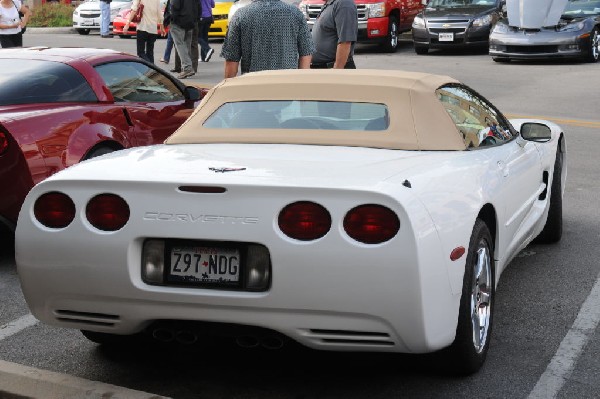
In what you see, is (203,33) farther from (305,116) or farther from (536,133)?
(305,116)

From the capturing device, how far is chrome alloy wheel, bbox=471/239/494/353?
5.06 metres

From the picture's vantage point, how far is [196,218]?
4.50 metres

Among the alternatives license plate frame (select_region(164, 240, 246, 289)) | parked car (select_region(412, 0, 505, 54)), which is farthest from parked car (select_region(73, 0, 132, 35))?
license plate frame (select_region(164, 240, 246, 289))

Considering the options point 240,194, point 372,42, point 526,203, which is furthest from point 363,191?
point 372,42

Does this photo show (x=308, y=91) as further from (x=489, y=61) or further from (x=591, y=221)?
(x=489, y=61)

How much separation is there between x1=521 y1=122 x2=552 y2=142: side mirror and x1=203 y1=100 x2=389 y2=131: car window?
122 cm

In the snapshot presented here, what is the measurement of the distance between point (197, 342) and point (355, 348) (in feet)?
2.23

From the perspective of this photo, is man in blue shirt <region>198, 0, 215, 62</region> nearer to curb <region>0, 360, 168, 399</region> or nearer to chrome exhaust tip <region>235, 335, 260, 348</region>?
curb <region>0, 360, 168, 399</region>

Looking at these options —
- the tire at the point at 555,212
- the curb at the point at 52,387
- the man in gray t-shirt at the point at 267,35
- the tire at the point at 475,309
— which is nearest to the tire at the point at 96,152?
the man in gray t-shirt at the point at 267,35

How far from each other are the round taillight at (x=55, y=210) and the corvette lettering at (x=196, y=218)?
0.37 meters

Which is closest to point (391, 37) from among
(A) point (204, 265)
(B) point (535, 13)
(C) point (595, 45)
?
(B) point (535, 13)

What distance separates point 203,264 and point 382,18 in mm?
20834

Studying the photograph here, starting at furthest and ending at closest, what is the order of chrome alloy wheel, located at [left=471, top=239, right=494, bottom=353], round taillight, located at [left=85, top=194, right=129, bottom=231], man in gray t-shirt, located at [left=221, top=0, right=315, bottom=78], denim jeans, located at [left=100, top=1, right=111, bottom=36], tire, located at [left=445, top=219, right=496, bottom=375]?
denim jeans, located at [left=100, top=1, right=111, bottom=36] → man in gray t-shirt, located at [left=221, top=0, right=315, bottom=78] → chrome alloy wheel, located at [left=471, top=239, right=494, bottom=353] → tire, located at [left=445, top=219, right=496, bottom=375] → round taillight, located at [left=85, top=194, right=129, bottom=231]

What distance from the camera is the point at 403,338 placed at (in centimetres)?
445
